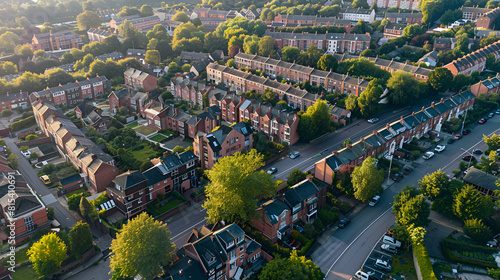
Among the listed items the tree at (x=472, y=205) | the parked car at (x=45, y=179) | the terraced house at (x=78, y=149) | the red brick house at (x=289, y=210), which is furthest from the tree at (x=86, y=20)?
the tree at (x=472, y=205)

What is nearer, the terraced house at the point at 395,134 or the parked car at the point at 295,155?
the terraced house at the point at 395,134

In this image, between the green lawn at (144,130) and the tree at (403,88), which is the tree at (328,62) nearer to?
the tree at (403,88)

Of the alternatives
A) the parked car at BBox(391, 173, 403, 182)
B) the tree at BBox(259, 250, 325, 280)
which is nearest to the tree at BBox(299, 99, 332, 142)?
the parked car at BBox(391, 173, 403, 182)

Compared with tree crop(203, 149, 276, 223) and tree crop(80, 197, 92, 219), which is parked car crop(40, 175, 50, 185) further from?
tree crop(203, 149, 276, 223)

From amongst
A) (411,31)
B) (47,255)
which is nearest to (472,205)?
(47,255)

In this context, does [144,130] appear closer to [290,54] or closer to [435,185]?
[290,54]

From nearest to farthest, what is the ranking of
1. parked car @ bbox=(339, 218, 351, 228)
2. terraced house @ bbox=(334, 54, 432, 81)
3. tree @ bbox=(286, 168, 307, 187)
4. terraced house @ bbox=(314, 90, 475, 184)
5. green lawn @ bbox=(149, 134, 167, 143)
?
→ parked car @ bbox=(339, 218, 351, 228) < tree @ bbox=(286, 168, 307, 187) < terraced house @ bbox=(314, 90, 475, 184) < green lawn @ bbox=(149, 134, 167, 143) < terraced house @ bbox=(334, 54, 432, 81)

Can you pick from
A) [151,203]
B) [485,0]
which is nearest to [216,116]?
[151,203]
